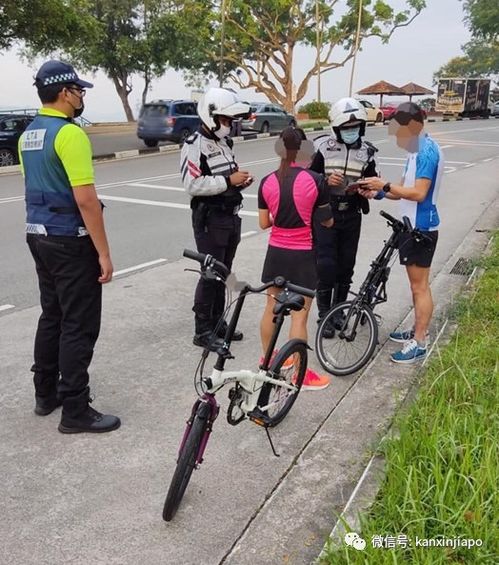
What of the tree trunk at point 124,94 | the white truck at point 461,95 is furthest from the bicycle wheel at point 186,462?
the white truck at point 461,95

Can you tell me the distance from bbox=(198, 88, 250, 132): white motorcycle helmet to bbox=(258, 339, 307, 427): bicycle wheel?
1.61 meters

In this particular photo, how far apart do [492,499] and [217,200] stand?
2.65 meters

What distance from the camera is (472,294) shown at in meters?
5.26

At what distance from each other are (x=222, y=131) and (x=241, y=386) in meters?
1.91

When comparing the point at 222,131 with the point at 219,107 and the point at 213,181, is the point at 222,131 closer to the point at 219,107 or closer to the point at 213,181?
the point at 219,107

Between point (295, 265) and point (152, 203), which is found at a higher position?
point (295, 265)

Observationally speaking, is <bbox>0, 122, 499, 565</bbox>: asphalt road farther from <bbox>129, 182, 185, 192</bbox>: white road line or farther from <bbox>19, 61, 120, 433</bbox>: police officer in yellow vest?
<bbox>129, 182, 185, 192</bbox>: white road line

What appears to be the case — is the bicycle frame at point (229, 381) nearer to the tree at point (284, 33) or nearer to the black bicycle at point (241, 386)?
the black bicycle at point (241, 386)

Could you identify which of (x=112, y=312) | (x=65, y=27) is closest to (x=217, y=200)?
(x=112, y=312)

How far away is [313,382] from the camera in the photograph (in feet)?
12.9

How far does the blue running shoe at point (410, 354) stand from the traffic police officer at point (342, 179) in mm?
499

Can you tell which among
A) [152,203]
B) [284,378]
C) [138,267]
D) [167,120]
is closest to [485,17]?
[167,120]

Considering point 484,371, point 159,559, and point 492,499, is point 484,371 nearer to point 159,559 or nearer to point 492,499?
point 492,499

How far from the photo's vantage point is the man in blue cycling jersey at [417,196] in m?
3.81
